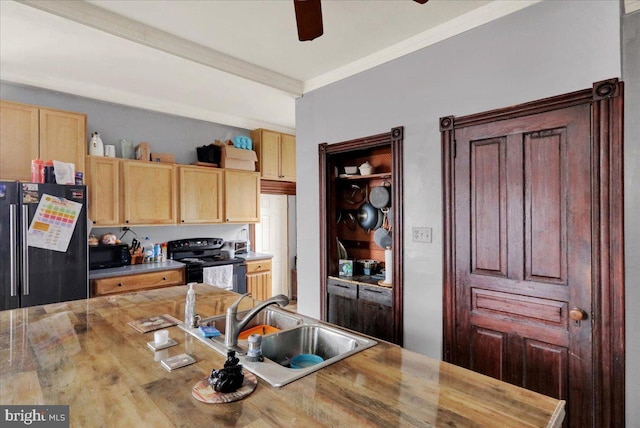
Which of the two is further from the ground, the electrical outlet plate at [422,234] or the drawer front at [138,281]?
the electrical outlet plate at [422,234]

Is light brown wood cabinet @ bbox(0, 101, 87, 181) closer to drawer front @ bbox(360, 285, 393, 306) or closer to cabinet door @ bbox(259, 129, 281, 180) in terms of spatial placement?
cabinet door @ bbox(259, 129, 281, 180)

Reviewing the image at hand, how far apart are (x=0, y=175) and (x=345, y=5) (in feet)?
10.4

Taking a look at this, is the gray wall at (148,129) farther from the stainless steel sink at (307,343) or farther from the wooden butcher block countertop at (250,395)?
the stainless steel sink at (307,343)

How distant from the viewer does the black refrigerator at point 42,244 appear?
2.71 meters

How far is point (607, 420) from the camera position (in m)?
1.74

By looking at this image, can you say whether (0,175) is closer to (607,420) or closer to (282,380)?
(282,380)

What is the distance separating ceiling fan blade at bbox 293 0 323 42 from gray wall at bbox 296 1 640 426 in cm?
114

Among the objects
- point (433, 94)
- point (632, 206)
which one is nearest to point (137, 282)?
point (433, 94)

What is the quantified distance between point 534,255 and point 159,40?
9.37 feet

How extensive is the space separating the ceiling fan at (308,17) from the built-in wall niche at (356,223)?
118 centimetres

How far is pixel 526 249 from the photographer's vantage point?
2035mm

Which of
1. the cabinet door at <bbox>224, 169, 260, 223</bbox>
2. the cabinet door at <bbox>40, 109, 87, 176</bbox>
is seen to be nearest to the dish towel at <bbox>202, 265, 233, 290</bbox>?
the cabinet door at <bbox>224, 169, 260, 223</bbox>

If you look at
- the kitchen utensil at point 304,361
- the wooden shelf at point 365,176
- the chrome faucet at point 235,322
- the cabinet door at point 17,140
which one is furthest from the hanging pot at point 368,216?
the cabinet door at point 17,140

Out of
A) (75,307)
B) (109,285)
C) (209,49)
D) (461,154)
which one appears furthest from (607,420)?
(109,285)
